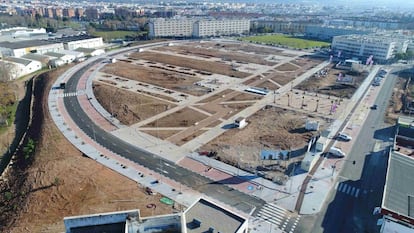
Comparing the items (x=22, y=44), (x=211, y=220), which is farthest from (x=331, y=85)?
(x=22, y=44)

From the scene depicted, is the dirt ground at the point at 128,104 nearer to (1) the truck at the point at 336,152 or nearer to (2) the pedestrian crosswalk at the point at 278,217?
(2) the pedestrian crosswalk at the point at 278,217

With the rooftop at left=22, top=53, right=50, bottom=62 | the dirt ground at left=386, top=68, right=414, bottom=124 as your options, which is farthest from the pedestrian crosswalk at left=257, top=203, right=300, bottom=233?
the rooftop at left=22, top=53, right=50, bottom=62

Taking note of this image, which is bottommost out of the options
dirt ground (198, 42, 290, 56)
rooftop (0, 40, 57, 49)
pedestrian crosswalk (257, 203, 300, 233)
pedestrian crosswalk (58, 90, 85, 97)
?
pedestrian crosswalk (257, 203, 300, 233)

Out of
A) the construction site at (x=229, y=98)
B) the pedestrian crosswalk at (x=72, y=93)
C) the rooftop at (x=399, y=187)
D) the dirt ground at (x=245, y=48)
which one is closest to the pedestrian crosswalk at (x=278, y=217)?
the construction site at (x=229, y=98)

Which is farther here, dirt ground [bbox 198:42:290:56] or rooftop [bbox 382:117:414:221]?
dirt ground [bbox 198:42:290:56]

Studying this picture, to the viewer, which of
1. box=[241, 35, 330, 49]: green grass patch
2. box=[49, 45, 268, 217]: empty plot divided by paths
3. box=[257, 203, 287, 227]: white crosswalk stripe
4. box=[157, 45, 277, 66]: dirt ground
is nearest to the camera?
Answer: box=[257, 203, 287, 227]: white crosswalk stripe

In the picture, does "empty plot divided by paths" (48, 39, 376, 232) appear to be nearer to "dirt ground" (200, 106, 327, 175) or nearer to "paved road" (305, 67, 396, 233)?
"dirt ground" (200, 106, 327, 175)
